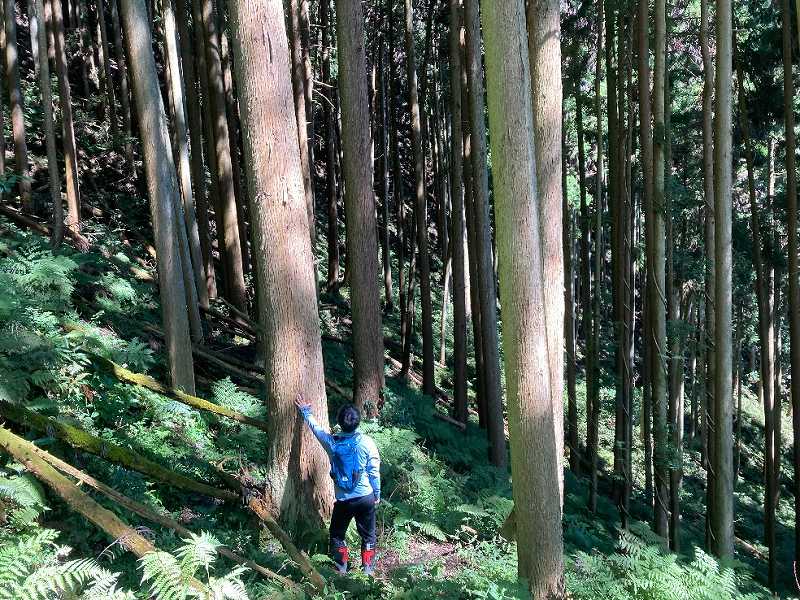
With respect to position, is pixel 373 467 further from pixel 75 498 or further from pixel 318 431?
pixel 75 498

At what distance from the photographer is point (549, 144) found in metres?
5.85

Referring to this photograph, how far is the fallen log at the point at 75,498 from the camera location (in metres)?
4.10

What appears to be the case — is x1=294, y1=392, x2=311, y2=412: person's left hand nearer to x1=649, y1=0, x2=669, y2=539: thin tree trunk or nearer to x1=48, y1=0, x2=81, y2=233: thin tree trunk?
x1=649, y1=0, x2=669, y2=539: thin tree trunk

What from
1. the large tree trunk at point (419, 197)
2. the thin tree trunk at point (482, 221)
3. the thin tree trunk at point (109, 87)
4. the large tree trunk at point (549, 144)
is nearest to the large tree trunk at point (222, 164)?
the large tree trunk at point (419, 197)

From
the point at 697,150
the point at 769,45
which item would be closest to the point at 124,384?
the point at 769,45

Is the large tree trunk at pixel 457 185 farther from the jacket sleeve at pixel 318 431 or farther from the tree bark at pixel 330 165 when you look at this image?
the jacket sleeve at pixel 318 431

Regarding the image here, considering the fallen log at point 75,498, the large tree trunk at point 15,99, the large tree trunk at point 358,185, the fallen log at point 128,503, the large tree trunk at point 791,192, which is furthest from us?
the large tree trunk at point 791,192

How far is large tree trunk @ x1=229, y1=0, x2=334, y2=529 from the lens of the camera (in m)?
5.79

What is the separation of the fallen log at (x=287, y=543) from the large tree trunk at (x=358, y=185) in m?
3.74

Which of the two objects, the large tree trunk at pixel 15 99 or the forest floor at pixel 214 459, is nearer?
the forest floor at pixel 214 459

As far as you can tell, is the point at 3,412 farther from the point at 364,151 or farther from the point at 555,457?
the point at 364,151

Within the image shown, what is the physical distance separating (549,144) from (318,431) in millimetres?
3148

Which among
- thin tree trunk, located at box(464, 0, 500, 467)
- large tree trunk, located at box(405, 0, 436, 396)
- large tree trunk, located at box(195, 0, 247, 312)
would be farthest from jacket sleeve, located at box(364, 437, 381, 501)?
large tree trunk, located at box(405, 0, 436, 396)

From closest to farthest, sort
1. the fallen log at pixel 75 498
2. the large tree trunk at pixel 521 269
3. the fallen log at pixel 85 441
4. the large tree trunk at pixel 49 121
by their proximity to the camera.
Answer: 1. the fallen log at pixel 75 498
2. the large tree trunk at pixel 521 269
3. the fallen log at pixel 85 441
4. the large tree trunk at pixel 49 121
